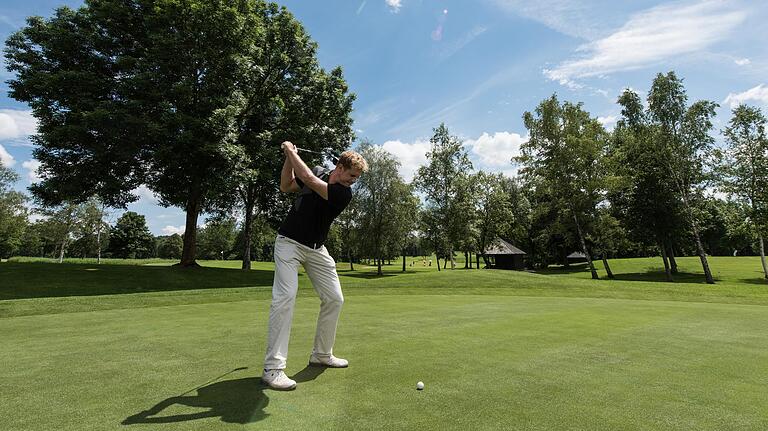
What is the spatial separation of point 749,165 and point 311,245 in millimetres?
46134

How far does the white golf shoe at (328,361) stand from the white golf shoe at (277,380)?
0.70 m

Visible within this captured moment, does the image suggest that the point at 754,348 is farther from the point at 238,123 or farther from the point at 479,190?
the point at 479,190

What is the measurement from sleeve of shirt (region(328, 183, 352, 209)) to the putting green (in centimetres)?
189

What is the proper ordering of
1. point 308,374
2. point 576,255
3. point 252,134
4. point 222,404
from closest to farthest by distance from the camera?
point 222,404 → point 308,374 → point 252,134 → point 576,255

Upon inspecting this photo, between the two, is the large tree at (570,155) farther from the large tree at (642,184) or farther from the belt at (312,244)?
the belt at (312,244)

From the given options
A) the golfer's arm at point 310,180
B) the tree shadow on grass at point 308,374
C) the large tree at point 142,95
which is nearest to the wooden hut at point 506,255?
the large tree at point 142,95

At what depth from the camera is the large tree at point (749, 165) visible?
115 ft

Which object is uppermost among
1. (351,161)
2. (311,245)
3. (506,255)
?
(351,161)

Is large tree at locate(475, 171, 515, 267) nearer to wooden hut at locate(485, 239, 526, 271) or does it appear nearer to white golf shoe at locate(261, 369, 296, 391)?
wooden hut at locate(485, 239, 526, 271)

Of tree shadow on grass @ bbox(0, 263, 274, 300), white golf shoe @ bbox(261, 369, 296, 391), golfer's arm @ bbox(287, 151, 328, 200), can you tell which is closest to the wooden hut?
tree shadow on grass @ bbox(0, 263, 274, 300)

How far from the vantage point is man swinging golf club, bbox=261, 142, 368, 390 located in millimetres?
4523

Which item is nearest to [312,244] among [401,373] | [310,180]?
[310,180]

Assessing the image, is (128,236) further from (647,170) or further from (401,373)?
(401,373)

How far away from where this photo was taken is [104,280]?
2312cm
